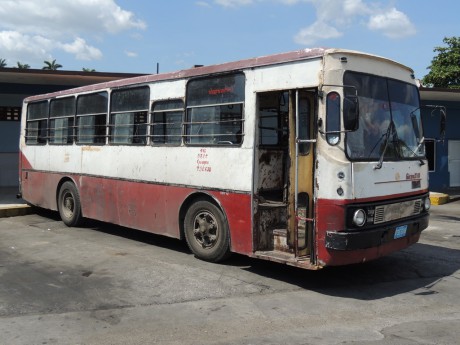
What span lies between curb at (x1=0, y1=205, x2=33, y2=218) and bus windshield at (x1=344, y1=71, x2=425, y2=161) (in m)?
9.68

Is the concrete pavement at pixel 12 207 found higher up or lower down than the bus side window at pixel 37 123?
lower down

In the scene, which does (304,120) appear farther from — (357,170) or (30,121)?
(30,121)

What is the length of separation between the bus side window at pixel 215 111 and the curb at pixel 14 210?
6944 mm

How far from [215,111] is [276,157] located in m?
1.13

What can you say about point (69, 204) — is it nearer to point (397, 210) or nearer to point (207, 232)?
point (207, 232)

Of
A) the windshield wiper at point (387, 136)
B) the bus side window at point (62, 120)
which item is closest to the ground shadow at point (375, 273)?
the windshield wiper at point (387, 136)

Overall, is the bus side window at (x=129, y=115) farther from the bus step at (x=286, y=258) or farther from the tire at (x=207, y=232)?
the bus step at (x=286, y=258)

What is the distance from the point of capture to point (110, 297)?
5.62 m

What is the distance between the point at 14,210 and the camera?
40.3 feet

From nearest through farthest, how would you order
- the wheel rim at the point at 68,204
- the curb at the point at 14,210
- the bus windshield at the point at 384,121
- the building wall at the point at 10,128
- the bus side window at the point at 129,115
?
the bus windshield at the point at 384,121, the bus side window at the point at 129,115, the wheel rim at the point at 68,204, the curb at the point at 14,210, the building wall at the point at 10,128

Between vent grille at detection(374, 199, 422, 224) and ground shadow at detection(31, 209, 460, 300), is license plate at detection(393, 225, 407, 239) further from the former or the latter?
ground shadow at detection(31, 209, 460, 300)

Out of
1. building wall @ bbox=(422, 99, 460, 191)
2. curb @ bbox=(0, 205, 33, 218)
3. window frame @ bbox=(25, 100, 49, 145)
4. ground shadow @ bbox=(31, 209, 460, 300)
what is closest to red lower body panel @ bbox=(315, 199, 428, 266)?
ground shadow @ bbox=(31, 209, 460, 300)

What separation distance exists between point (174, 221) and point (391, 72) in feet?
12.8

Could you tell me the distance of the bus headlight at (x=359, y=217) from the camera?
5.49 metres
